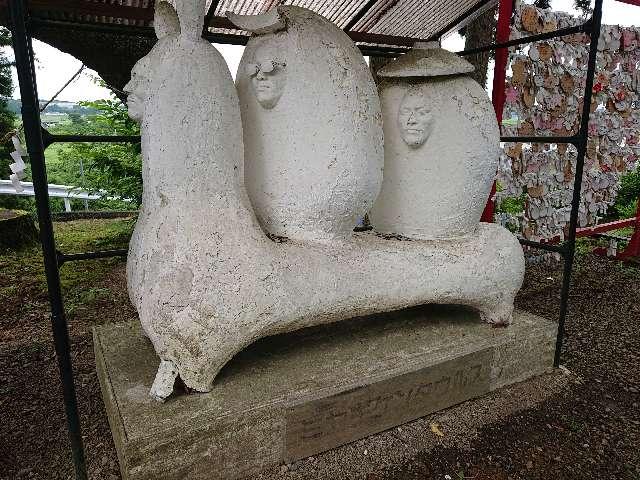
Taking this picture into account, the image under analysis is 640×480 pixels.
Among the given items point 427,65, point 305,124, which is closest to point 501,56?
point 427,65

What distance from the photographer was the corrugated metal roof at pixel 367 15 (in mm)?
2066

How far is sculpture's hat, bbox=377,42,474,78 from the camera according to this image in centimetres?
203

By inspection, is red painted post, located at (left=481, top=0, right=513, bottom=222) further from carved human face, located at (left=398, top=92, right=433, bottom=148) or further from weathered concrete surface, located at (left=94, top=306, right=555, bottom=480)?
weathered concrete surface, located at (left=94, top=306, right=555, bottom=480)

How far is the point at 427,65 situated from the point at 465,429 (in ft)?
4.75

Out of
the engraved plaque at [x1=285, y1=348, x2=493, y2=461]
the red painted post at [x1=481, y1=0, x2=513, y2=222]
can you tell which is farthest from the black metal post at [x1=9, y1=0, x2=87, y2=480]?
the red painted post at [x1=481, y1=0, x2=513, y2=222]

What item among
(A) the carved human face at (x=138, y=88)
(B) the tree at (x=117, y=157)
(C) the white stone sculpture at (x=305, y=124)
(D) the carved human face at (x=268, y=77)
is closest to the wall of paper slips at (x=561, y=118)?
(C) the white stone sculpture at (x=305, y=124)

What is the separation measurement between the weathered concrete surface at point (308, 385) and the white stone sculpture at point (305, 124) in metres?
0.48

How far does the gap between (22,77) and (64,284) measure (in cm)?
293

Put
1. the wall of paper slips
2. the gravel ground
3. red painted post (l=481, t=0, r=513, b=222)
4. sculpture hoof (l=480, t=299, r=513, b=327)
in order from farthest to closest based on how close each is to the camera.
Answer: the wall of paper slips, red painted post (l=481, t=0, r=513, b=222), sculpture hoof (l=480, t=299, r=513, b=327), the gravel ground

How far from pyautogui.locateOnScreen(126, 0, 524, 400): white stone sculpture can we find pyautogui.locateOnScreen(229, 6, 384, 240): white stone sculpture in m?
0.07

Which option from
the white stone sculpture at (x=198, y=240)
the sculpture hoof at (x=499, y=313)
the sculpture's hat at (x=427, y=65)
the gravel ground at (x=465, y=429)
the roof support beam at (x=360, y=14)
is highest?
the roof support beam at (x=360, y=14)

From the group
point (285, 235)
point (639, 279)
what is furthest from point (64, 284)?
point (639, 279)

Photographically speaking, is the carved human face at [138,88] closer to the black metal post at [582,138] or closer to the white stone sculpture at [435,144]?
the white stone sculpture at [435,144]

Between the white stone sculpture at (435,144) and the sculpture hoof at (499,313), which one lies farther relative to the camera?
the sculpture hoof at (499,313)
